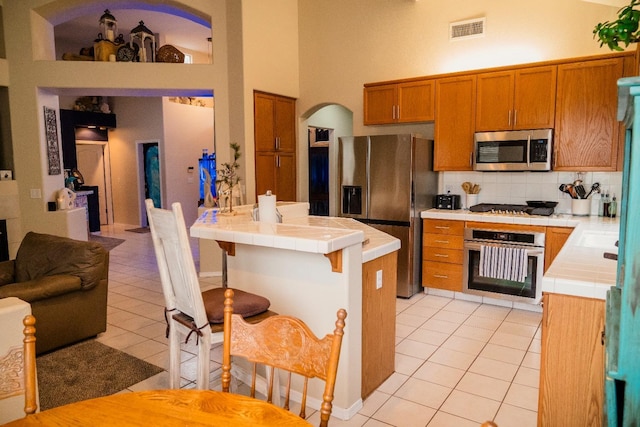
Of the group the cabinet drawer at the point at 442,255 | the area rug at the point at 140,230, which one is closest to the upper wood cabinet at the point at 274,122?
the cabinet drawer at the point at 442,255

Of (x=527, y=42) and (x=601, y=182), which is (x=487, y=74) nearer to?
(x=527, y=42)

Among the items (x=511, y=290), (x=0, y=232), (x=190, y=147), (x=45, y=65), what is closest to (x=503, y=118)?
(x=511, y=290)

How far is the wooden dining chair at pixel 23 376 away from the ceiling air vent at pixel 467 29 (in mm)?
4975

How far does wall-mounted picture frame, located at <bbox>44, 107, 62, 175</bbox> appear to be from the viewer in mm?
5773

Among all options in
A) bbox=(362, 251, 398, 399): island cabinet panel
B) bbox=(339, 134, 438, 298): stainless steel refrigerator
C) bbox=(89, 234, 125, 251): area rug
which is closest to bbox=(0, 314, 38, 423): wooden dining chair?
bbox=(362, 251, 398, 399): island cabinet panel

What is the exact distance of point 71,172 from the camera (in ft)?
30.2

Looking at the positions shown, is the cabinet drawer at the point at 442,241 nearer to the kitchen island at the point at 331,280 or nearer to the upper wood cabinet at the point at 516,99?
the upper wood cabinet at the point at 516,99

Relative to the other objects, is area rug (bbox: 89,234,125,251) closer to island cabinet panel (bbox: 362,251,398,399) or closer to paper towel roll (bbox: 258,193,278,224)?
paper towel roll (bbox: 258,193,278,224)

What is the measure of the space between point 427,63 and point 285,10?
226cm

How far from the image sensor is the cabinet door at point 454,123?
187 inches

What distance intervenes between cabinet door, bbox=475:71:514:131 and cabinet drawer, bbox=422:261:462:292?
1.57 meters

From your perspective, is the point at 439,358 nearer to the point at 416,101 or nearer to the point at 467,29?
the point at 416,101

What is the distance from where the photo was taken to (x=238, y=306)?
7.73 ft

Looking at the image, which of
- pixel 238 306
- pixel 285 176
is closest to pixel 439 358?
pixel 238 306
